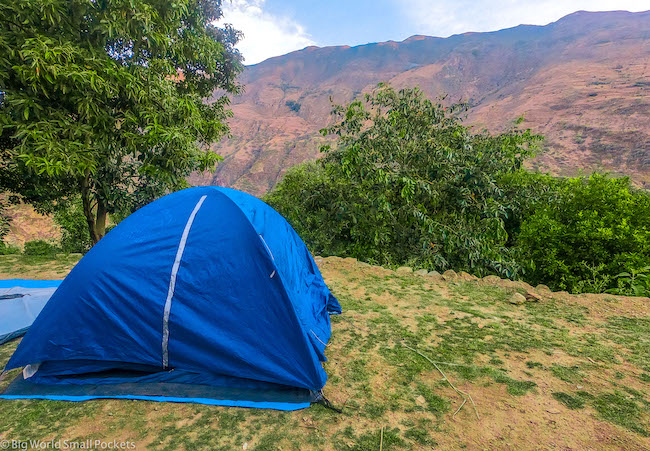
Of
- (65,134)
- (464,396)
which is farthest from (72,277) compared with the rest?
(464,396)

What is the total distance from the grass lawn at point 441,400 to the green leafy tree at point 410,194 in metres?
2.36

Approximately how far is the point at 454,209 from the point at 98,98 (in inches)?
265

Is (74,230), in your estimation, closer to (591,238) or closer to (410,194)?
(410,194)

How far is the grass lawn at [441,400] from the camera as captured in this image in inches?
77.6

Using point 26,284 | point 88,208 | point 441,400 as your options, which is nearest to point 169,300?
point 441,400

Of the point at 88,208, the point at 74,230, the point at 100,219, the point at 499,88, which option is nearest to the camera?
the point at 88,208

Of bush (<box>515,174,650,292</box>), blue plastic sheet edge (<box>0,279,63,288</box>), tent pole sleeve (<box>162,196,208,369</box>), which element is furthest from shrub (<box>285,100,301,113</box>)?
tent pole sleeve (<box>162,196,208,369</box>)

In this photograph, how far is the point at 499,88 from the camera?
8856cm

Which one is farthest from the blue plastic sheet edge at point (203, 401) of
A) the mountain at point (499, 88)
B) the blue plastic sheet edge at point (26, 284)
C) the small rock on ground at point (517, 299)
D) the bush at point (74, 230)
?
the mountain at point (499, 88)

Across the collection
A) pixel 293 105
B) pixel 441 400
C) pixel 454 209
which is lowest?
pixel 441 400

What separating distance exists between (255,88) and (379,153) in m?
131

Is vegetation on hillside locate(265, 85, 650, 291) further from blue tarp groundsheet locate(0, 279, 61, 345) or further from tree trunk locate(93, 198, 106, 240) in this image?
blue tarp groundsheet locate(0, 279, 61, 345)

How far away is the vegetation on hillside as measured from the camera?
4867mm

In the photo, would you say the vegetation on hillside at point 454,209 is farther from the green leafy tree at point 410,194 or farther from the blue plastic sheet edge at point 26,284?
the blue plastic sheet edge at point 26,284
